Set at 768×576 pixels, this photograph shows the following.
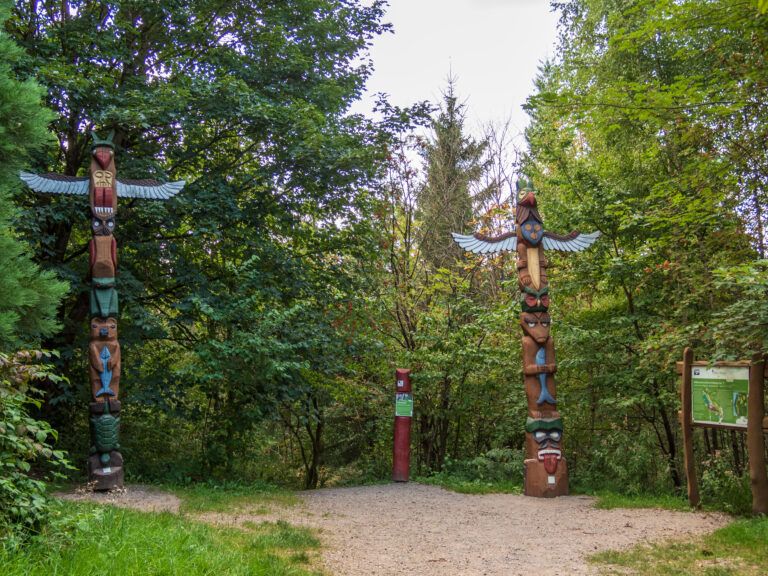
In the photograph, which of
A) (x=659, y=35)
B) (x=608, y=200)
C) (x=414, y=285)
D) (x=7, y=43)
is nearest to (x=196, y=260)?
(x=414, y=285)

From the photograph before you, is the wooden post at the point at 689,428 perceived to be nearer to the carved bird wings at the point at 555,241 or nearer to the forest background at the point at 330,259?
the forest background at the point at 330,259

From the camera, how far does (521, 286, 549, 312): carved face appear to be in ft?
31.9

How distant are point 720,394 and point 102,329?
8241 mm

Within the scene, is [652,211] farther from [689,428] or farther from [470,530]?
[470,530]

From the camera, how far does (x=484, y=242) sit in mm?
10180

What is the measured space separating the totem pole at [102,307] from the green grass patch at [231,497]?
43.4 inches

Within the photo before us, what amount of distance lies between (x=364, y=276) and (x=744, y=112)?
7.20m

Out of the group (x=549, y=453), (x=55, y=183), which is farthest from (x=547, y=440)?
(x=55, y=183)

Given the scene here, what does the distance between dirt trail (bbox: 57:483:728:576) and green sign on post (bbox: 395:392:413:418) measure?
190cm

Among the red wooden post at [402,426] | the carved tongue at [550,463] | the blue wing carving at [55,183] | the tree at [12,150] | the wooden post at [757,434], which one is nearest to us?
the tree at [12,150]

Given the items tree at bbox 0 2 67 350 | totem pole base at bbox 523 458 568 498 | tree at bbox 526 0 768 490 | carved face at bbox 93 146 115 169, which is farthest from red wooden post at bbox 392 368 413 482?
tree at bbox 0 2 67 350

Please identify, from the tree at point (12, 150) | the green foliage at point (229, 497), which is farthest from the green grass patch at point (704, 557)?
the tree at point (12, 150)

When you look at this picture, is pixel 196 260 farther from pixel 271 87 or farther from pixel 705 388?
pixel 705 388

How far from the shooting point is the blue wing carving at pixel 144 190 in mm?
9094
